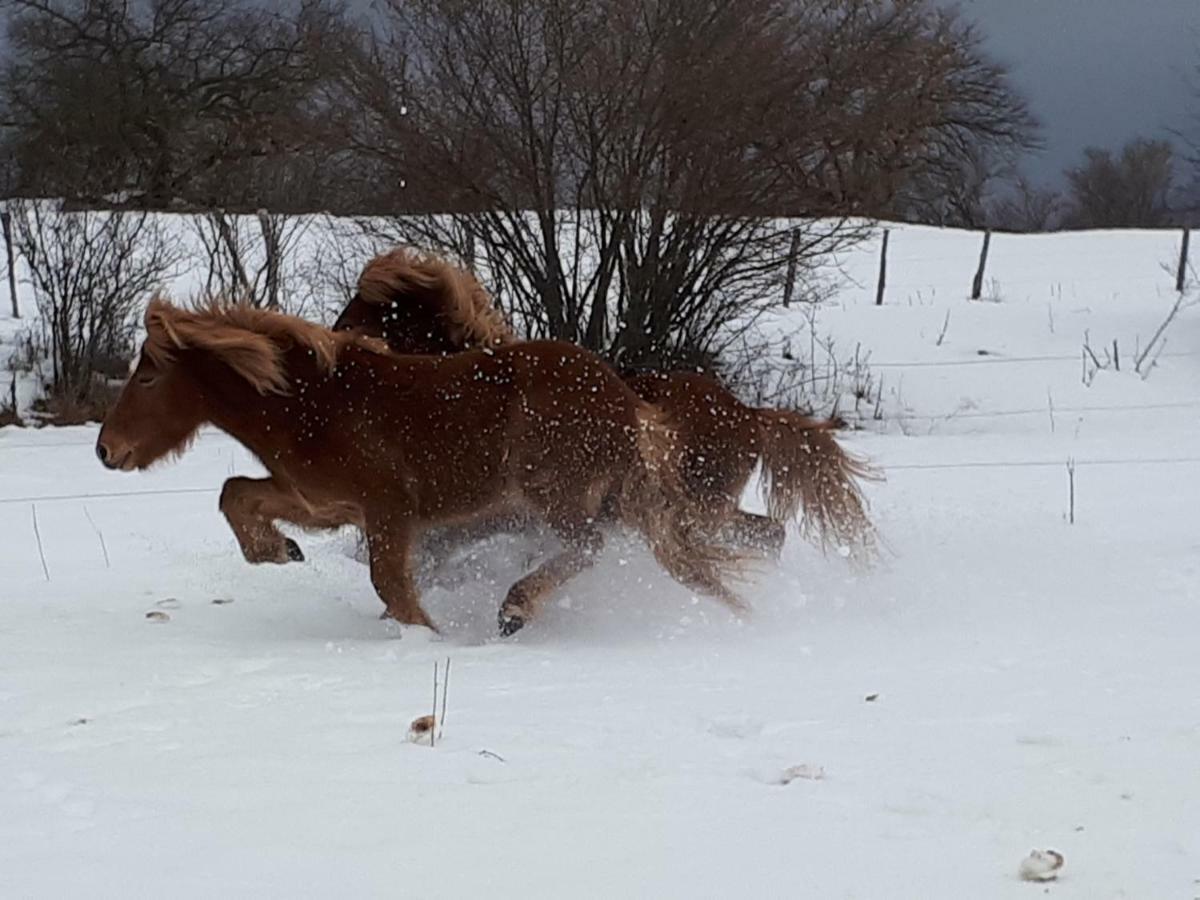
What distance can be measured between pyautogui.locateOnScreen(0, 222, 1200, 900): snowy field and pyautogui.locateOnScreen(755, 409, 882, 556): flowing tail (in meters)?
0.17

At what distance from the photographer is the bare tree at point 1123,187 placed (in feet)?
168

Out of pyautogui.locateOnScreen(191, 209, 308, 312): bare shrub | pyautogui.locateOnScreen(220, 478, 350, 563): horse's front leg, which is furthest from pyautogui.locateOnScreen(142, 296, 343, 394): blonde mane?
pyautogui.locateOnScreen(191, 209, 308, 312): bare shrub

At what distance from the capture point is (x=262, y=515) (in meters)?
6.01

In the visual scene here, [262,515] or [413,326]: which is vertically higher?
[413,326]

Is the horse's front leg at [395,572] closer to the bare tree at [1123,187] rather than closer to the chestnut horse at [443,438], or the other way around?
the chestnut horse at [443,438]

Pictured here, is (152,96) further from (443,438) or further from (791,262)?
(443,438)

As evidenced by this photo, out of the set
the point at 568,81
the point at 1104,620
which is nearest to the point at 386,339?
the point at 1104,620

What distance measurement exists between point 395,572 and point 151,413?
1164 millimetres

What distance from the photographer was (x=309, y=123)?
44.3 feet

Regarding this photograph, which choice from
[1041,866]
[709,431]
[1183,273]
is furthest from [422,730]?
[1183,273]

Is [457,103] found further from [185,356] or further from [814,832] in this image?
[814,832]

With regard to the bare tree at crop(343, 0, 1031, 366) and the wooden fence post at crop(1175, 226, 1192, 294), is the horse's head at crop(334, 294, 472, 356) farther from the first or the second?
the wooden fence post at crop(1175, 226, 1192, 294)

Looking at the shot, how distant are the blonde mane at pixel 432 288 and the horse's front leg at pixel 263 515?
1.17 meters

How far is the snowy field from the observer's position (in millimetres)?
2676
